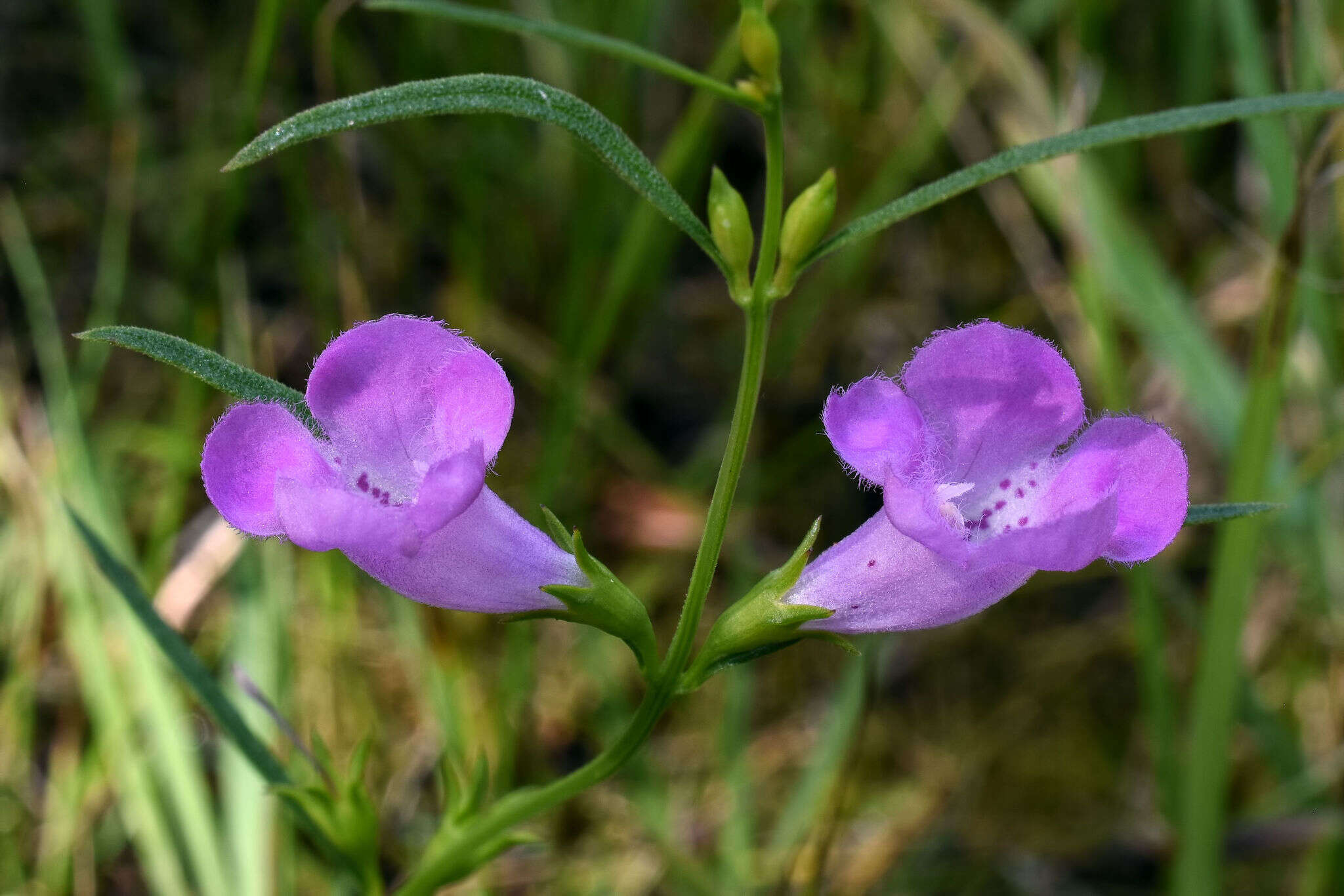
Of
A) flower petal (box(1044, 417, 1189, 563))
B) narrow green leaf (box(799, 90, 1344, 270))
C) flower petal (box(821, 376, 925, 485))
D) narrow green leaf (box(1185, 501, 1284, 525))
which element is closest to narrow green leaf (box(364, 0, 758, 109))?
narrow green leaf (box(799, 90, 1344, 270))

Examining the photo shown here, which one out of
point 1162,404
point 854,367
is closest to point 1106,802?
point 1162,404

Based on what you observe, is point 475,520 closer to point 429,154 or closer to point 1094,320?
point 1094,320

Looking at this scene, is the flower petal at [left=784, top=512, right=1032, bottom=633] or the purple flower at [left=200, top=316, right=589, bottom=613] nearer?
the purple flower at [left=200, top=316, right=589, bottom=613]

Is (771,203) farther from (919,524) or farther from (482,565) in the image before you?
(482,565)

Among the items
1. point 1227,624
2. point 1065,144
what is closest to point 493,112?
point 1065,144

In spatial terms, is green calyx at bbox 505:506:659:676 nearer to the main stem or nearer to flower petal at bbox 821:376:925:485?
the main stem

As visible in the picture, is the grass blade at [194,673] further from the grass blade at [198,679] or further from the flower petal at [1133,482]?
the flower petal at [1133,482]
